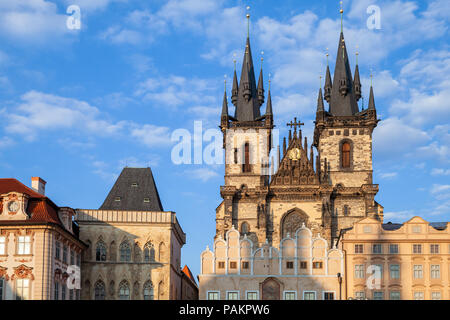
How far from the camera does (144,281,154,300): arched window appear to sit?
64.5m

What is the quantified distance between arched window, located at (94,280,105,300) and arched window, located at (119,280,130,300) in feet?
4.79

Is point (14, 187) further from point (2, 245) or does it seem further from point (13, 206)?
point (2, 245)

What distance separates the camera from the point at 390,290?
215 feet

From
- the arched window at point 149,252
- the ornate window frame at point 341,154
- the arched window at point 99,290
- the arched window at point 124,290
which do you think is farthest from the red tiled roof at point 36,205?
the ornate window frame at point 341,154

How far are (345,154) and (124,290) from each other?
3484cm

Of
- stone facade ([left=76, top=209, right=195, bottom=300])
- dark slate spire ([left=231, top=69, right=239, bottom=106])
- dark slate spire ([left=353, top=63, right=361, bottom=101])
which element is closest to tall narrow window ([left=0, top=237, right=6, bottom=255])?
stone facade ([left=76, top=209, right=195, bottom=300])

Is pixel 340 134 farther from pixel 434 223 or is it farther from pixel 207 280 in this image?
pixel 207 280

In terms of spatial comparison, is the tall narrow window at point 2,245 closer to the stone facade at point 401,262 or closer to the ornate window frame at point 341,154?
the stone facade at point 401,262

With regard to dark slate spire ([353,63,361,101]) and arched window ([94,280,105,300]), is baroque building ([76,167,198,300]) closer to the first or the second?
arched window ([94,280,105,300])

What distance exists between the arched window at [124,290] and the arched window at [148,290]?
142 centimetres

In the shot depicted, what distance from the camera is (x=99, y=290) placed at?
213 ft

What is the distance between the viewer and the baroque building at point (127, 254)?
212 ft
